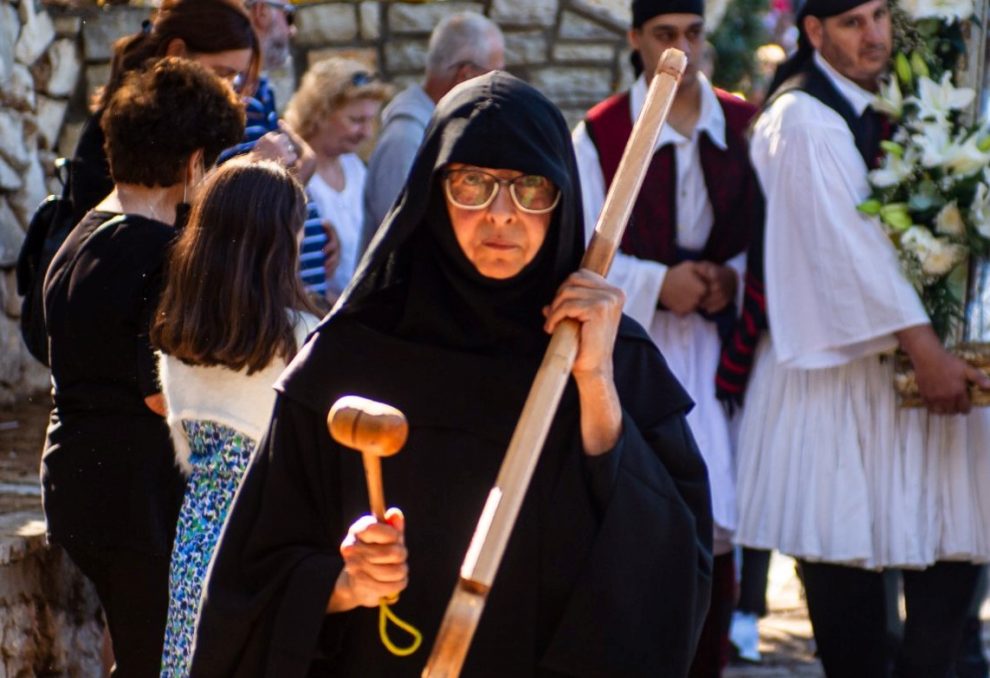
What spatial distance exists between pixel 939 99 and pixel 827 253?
0.53m

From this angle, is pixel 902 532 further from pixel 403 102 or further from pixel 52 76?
pixel 52 76

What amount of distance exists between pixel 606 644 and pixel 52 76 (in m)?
6.28

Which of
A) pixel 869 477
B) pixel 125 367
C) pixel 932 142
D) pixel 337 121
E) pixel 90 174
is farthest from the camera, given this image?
pixel 337 121

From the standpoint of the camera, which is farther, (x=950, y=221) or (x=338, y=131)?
(x=338, y=131)

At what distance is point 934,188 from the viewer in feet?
17.2

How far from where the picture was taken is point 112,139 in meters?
4.66

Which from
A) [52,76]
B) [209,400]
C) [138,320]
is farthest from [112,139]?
[52,76]

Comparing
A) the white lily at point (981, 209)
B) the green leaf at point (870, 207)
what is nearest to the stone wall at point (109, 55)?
the green leaf at point (870, 207)

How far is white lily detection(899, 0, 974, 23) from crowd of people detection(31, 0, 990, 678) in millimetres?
93

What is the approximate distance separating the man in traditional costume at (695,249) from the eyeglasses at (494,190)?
2.71 m

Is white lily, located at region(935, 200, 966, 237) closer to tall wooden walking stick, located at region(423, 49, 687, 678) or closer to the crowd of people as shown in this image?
the crowd of people

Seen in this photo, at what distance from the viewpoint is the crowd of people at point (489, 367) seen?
10.4 feet

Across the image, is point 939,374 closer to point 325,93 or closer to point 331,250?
point 331,250

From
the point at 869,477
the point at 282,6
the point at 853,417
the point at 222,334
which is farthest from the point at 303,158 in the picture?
the point at 869,477
